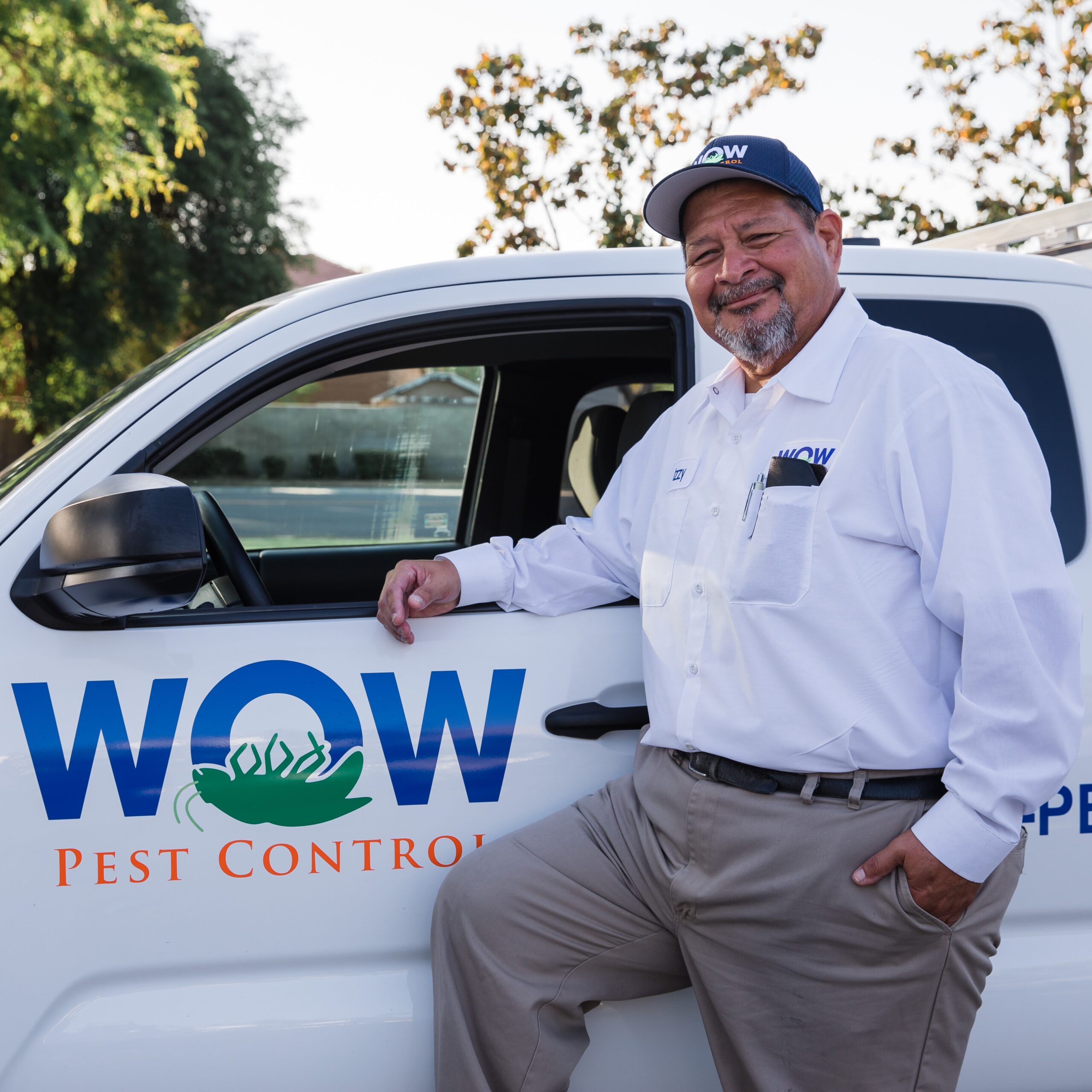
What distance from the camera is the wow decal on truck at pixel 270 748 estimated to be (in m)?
1.69

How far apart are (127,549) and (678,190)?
1.11 m

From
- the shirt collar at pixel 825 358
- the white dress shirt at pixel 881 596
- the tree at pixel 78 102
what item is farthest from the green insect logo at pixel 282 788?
the tree at pixel 78 102

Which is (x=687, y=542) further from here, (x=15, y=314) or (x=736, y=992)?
(x=15, y=314)

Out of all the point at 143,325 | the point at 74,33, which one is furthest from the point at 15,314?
the point at 74,33

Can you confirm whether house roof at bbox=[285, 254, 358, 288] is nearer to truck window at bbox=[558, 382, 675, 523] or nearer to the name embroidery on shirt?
truck window at bbox=[558, 382, 675, 523]

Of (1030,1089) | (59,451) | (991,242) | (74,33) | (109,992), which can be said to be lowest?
(1030,1089)

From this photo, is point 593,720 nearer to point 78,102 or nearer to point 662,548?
point 662,548

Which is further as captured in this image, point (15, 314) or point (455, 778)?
point (15, 314)

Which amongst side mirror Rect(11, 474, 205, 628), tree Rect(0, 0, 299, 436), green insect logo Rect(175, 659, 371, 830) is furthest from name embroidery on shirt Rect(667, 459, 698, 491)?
tree Rect(0, 0, 299, 436)

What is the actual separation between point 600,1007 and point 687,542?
0.75 metres

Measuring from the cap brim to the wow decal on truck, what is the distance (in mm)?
896

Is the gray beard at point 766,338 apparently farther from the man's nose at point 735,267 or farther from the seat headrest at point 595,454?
the seat headrest at point 595,454

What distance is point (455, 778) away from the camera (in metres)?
1.78

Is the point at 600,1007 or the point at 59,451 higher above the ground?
the point at 59,451
